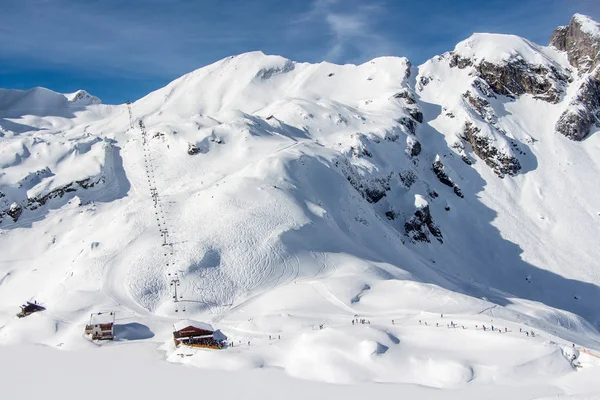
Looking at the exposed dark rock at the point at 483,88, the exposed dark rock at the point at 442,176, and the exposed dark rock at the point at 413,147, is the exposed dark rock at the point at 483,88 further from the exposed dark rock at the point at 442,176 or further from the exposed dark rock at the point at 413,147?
the exposed dark rock at the point at 442,176

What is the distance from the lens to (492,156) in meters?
117

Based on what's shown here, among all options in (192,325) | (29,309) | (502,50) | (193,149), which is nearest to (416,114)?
(502,50)

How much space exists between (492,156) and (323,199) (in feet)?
185

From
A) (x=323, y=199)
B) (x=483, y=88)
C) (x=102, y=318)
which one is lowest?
(x=102, y=318)

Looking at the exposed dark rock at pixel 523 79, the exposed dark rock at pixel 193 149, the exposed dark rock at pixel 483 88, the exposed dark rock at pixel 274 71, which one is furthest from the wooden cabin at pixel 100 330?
the exposed dark rock at pixel 523 79

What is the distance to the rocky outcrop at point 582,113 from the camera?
124 metres

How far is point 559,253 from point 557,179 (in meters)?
23.1

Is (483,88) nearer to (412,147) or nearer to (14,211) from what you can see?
(412,147)

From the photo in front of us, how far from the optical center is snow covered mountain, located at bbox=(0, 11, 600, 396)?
2106 inches

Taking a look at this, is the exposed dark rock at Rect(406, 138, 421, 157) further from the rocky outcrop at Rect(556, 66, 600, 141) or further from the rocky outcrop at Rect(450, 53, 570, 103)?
the rocky outcrop at Rect(556, 66, 600, 141)

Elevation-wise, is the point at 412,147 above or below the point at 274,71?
below

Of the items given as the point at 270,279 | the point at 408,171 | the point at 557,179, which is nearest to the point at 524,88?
the point at 557,179

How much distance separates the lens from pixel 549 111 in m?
131

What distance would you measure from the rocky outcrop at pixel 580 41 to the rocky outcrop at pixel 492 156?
4263 cm
